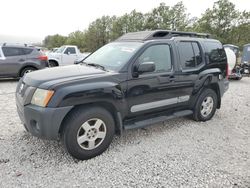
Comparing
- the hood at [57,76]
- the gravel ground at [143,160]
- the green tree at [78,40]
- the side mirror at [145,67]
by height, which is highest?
the green tree at [78,40]

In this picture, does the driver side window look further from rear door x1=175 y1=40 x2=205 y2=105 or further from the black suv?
rear door x1=175 y1=40 x2=205 y2=105

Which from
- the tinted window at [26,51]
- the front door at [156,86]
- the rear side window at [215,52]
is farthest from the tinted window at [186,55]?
the tinted window at [26,51]

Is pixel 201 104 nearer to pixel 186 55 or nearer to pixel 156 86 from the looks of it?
pixel 186 55

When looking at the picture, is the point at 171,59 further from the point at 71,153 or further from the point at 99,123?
the point at 71,153

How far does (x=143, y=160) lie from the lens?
310 cm

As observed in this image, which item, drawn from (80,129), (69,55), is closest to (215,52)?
(80,129)

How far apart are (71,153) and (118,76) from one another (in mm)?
1311

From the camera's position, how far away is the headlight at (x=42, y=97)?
8.86ft

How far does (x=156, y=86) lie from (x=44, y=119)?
6.22ft

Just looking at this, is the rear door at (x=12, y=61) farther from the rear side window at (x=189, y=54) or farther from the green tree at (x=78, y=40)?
the green tree at (x=78, y=40)

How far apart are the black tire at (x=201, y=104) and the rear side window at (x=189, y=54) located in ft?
2.28

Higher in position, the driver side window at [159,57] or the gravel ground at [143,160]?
the driver side window at [159,57]

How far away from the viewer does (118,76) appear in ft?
10.5

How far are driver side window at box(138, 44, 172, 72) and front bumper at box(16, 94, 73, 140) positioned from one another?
1587mm
